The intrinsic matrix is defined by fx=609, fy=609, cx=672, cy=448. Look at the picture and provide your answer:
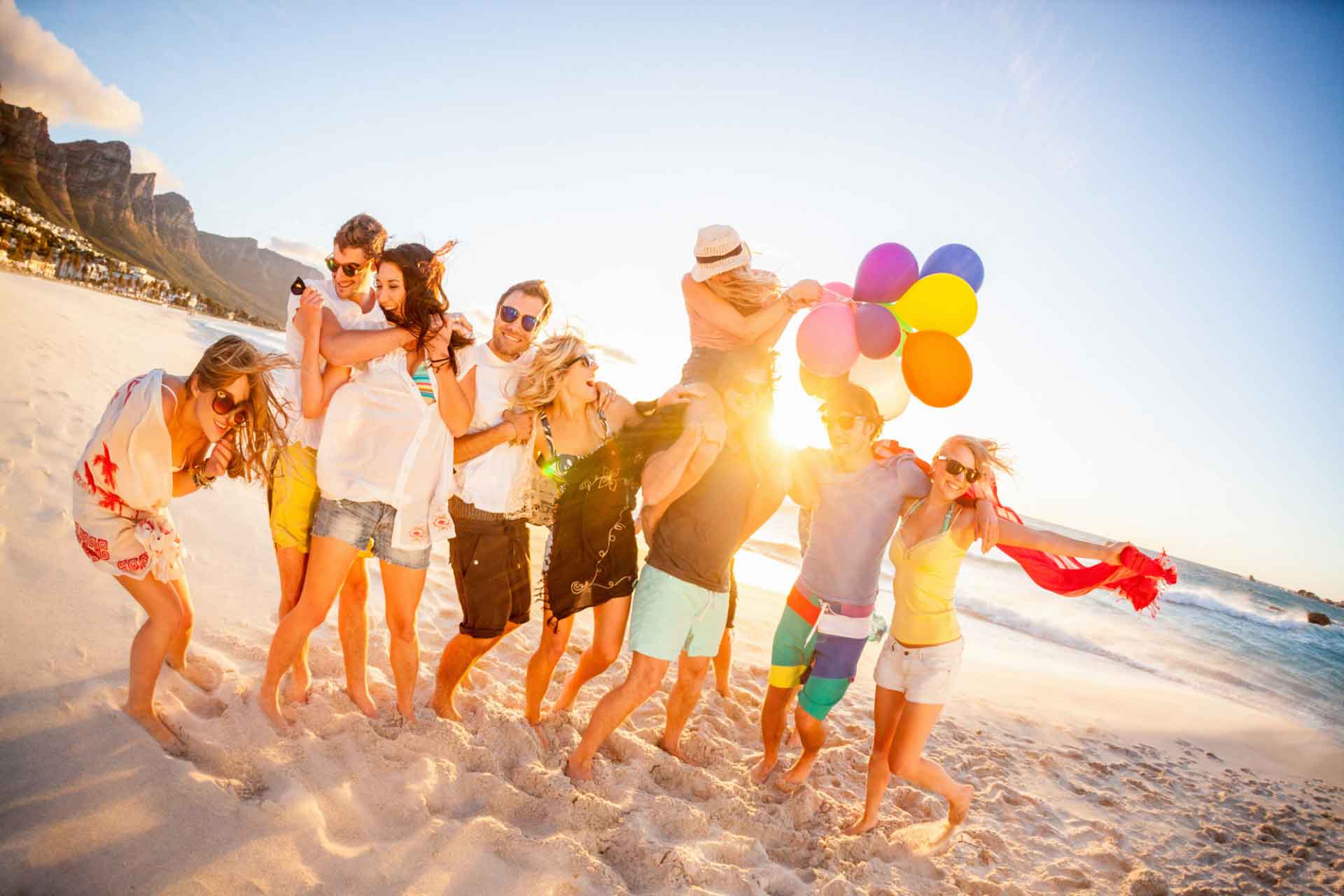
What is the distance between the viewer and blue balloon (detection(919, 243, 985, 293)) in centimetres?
379

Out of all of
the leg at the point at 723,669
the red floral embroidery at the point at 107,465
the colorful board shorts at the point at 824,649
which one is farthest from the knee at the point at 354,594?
the leg at the point at 723,669

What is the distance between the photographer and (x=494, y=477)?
3.26m

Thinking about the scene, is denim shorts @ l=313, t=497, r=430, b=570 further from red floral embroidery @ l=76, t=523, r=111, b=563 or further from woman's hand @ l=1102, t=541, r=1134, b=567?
woman's hand @ l=1102, t=541, r=1134, b=567

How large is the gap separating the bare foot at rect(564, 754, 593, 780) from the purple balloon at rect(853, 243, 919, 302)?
3212mm

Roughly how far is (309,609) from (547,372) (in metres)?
1.63

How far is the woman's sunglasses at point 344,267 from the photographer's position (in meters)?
3.07

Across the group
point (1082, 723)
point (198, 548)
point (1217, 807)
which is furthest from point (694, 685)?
point (1082, 723)

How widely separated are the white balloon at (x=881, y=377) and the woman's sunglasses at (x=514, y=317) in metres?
1.97

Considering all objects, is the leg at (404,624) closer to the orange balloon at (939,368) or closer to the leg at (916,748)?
the leg at (916,748)

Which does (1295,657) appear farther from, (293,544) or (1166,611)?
(293,544)

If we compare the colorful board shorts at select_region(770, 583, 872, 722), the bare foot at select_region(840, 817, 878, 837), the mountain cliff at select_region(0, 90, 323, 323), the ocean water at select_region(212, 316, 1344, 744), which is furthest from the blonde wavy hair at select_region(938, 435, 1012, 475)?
the mountain cliff at select_region(0, 90, 323, 323)

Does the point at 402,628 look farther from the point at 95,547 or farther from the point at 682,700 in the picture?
the point at 682,700

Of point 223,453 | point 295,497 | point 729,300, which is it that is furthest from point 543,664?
point 729,300

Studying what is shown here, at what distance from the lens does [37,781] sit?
218 centimetres
